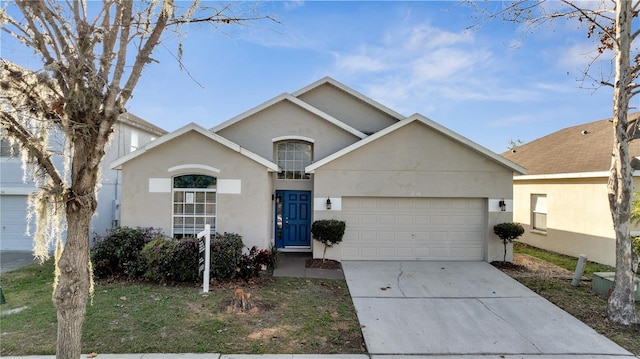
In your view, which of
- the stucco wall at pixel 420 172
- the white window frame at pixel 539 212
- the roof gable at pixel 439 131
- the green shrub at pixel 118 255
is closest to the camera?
the green shrub at pixel 118 255

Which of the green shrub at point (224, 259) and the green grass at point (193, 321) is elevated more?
the green shrub at point (224, 259)

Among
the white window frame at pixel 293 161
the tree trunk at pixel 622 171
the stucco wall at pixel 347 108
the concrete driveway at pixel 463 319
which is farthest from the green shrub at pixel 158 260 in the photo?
the tree trunk at pixel 622 171

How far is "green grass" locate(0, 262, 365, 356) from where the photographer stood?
517 centimetres

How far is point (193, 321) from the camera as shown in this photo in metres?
6.02

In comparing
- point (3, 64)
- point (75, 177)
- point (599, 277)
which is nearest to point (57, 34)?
point (3, 64)

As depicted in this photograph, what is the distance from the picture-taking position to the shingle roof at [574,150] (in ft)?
38.0

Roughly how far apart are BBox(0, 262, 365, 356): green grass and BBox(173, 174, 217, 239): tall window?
2.24 metres

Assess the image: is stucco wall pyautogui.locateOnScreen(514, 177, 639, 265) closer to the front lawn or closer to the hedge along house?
the front lawn

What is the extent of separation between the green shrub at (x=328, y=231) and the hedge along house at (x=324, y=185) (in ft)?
1.58

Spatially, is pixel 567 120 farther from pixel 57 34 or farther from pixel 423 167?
pixel 57 34

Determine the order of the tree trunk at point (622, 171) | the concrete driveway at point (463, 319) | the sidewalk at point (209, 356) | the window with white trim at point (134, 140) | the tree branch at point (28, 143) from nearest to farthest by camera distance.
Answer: the tree branch at point (28, 143)
the sidewalk at point (209, 356)
the concrete driveway at point (463, 319)
the tree trunk at point (622, 171)
the window with white trim at point (134, 140)

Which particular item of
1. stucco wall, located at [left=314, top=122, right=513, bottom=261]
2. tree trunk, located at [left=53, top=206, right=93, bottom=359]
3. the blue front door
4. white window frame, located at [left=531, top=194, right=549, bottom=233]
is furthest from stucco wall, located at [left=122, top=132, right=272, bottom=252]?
white window frame, located at [left=531, top=194, right=549, bottom=233]

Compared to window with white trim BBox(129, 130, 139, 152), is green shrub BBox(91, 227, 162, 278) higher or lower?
lower

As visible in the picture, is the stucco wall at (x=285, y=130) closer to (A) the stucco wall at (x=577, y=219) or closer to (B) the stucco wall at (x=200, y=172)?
(B) the stucco wall at (x=200, y=172)
